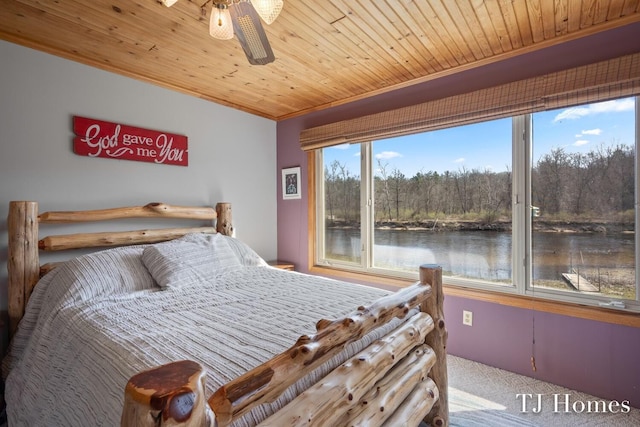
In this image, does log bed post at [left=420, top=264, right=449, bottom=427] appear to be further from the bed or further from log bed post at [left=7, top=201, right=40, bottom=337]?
log bed post at [left=7, top=201, right=40, bottom=337]

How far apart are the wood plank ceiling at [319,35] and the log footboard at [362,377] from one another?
149cm

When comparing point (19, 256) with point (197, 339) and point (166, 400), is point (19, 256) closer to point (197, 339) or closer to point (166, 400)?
point (197, 339)

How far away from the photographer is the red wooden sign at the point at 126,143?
7.41 feet

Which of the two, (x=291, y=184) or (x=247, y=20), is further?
(x=291, y=184)

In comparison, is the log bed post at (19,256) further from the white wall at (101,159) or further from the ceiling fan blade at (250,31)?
the ceiling fan blade at (250,31)

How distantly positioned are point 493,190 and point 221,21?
2.17m

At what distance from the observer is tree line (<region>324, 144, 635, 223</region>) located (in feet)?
6.40

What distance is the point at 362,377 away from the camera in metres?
1.12

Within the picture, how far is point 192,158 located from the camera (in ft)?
9.52

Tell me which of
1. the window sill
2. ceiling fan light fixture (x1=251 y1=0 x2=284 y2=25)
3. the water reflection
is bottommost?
the window sill

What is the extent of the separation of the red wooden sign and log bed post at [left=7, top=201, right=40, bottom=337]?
56cm

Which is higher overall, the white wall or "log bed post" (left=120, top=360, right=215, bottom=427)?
the white wall

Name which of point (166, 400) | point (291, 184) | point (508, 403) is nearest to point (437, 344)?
point (508, 403)

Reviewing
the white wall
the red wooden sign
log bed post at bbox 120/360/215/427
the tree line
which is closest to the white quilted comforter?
log bed post at bbox 120/360/215/427
